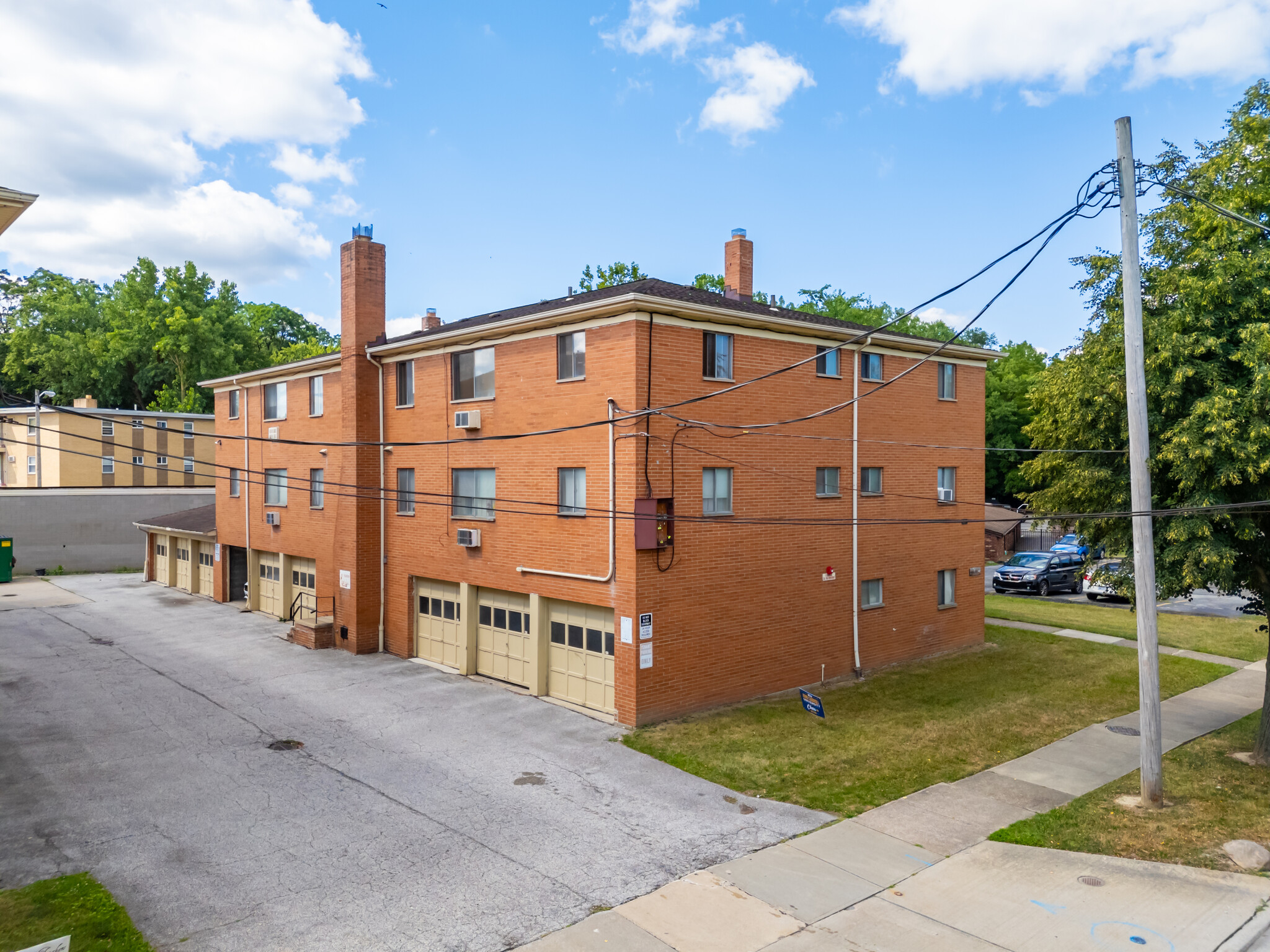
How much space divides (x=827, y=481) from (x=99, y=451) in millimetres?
46641

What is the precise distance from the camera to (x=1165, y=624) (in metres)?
28.1

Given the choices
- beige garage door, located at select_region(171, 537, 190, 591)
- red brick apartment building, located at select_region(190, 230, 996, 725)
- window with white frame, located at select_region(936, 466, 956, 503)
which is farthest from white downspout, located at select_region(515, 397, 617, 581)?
beige garage door, located at select_region(171, 537, 190, 591)

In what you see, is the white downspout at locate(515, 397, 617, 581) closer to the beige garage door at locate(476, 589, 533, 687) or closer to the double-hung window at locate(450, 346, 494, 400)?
the beige garage door at locate(476, 589, 533, 687)

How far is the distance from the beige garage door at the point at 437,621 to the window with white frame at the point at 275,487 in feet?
29.9

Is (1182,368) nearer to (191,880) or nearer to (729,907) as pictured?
(729,907)

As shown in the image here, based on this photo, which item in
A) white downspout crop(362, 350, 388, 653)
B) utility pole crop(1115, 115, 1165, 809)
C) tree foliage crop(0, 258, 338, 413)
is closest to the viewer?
utility pole crop(1115, 115, 1165, 809)

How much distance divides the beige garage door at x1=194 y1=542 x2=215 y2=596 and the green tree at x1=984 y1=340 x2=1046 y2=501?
47.6m

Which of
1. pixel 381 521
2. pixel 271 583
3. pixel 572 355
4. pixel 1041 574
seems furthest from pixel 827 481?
pixel 271 583

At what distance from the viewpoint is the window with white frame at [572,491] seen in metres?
17.5

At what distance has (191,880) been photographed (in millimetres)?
10078

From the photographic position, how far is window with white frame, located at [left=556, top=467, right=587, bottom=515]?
690 inches

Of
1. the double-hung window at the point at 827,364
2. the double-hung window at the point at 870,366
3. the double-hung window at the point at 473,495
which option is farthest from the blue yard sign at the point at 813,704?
the double-hung window at the point at 870,366

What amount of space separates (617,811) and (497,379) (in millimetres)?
10969

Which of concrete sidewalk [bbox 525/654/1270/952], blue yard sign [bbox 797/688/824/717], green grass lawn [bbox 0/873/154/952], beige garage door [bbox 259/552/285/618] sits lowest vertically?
concrete sidewalk [bbox 525/654/1270/952]
